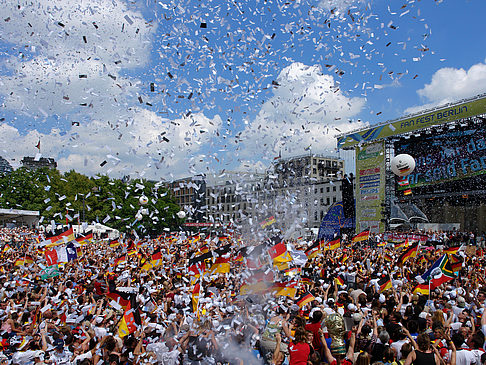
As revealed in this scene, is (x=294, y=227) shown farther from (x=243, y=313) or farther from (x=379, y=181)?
(x=243, y=313)

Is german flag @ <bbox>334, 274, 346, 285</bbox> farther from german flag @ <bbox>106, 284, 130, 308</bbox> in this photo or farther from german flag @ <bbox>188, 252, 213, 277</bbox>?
german flag @ <bbox>106, 284, 130, 308</bbox>

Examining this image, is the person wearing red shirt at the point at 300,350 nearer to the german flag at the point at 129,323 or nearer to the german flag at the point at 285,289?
the german flag at the point at 285,289

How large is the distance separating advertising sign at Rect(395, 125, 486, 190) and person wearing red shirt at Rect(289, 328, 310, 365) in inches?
1113


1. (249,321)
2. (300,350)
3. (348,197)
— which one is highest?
(348,197)

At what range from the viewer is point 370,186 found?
119 feet

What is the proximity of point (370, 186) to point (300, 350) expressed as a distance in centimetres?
3347

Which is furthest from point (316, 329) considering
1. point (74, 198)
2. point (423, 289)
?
point (74, 198)

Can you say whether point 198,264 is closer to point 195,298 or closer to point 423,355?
point 195,298

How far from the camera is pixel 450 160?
30250 mm

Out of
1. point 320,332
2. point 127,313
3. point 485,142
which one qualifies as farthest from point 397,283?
point 485,142

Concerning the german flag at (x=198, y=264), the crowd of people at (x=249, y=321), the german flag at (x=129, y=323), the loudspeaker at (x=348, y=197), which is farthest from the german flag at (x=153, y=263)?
the loudspeaker at (x=348, y=197)

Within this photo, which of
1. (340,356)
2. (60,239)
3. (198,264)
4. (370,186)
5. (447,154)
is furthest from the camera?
(370,186)

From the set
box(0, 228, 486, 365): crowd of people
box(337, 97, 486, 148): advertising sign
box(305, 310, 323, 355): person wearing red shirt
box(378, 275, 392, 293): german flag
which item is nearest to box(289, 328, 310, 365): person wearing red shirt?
box(0, 228, 486, 365): crowd of people

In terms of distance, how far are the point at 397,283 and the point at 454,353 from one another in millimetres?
4748
